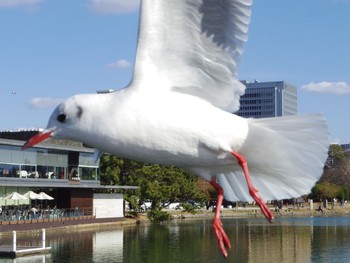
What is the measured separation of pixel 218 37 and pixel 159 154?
96cm

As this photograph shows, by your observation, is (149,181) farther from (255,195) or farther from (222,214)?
(255,195)

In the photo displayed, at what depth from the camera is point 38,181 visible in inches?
1380

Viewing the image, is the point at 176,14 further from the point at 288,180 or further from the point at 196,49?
the point at 288,180

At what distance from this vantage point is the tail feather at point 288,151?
463 cm

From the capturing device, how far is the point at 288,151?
4.71m

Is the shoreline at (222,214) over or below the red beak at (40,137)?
below

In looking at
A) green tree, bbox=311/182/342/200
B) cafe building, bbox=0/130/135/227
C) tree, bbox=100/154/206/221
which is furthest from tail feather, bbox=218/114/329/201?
green tree, bbox=311/182/342/200

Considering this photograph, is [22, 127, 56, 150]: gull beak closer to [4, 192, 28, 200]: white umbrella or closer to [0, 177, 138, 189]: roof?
[4, 192, 28, 200]: white umbrella

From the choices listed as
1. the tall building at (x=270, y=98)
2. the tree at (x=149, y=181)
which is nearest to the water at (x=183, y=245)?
the tree at (x=149, y=181)

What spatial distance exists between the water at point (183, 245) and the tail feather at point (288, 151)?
19.3 meters

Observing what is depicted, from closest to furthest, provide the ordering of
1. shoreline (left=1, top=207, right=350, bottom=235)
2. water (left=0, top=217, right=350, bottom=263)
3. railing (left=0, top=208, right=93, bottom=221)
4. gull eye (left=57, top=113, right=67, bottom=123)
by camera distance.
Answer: gull eye (left=57, top=113, right=67, bottom=123)
water (left=0, top=217, right=350, bottom=263)
railing (left=0, top=208, right=93, bottom=221)
shoreline (left=1, top=207, right=350, bottom=235)

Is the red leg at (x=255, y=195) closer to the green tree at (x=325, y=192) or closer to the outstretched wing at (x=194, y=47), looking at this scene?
the outstretched wing at (x=194, y=47)

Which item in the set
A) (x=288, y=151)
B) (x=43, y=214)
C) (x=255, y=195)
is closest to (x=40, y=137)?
(x=255, y=195)

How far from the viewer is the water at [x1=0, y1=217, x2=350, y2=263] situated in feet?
81.8
